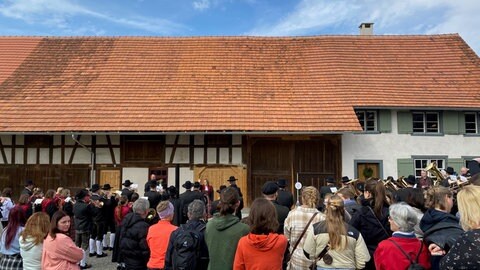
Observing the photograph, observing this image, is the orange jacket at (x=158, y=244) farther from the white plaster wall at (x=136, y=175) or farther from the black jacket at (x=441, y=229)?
the white plaster wall at (x=136, y=175)

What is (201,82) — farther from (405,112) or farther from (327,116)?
(405,112)

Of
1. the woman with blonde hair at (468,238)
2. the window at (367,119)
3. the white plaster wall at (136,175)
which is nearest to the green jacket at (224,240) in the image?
the woman with blonde hair at (468,238)

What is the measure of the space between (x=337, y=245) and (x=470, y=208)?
1.37m

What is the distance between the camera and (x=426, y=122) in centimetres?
1630

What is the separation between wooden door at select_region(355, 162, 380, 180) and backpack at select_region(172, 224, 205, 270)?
12.8 metres

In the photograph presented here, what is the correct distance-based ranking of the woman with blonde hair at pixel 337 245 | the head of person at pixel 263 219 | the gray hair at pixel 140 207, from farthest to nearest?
1. the gray hair at pixel 140 207
2. the woman with blonde hair at pixel 337 245
3. the head of person at pixel 263 219

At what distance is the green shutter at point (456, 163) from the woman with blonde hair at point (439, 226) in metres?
13.9

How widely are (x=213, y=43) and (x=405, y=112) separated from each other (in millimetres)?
9883

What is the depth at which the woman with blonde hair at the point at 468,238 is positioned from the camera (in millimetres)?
2490

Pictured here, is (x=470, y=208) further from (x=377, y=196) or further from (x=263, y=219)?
(x=377, y=196)

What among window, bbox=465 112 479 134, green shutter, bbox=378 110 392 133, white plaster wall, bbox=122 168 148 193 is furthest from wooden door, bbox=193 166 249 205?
window, bbox=465 112 479 134

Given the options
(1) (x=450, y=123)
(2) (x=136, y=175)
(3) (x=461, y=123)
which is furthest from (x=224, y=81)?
(3) (x=461, y=123)

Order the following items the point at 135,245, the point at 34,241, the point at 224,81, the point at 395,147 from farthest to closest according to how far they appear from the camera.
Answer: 1. the point at 224,81
2. the point at 395,147
3. the point at 135,245
4. the point at 34,241

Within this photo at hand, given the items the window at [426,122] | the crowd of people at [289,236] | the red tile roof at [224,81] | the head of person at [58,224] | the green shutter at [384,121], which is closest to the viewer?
the crowd of people at [289,236]
